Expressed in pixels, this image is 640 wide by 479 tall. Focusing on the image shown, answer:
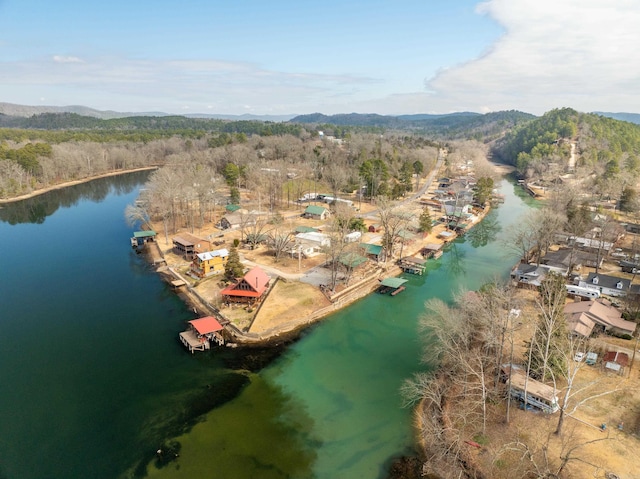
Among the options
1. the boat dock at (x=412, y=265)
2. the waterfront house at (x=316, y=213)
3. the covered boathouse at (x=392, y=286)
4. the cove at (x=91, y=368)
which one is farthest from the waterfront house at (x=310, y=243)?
the cove at (x=91, y=368)

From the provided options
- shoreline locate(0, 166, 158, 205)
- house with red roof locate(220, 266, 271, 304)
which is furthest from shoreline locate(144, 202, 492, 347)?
shoreline locate(0, 166, 158, 205)

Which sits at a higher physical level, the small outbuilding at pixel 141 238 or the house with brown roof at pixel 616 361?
the small outbuilding at pixel 141 238

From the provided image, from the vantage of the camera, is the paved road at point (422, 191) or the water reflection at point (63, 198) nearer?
the paved road at point (422, 191)

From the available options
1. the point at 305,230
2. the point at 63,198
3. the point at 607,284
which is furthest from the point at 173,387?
the point at 63,198

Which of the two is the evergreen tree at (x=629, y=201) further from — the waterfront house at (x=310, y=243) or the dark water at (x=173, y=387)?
the waterfront house at (x=310, y=243)

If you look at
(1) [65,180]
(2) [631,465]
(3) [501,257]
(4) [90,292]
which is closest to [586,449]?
(2) [631,465]

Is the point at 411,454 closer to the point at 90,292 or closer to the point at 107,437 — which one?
the point at 107,437
